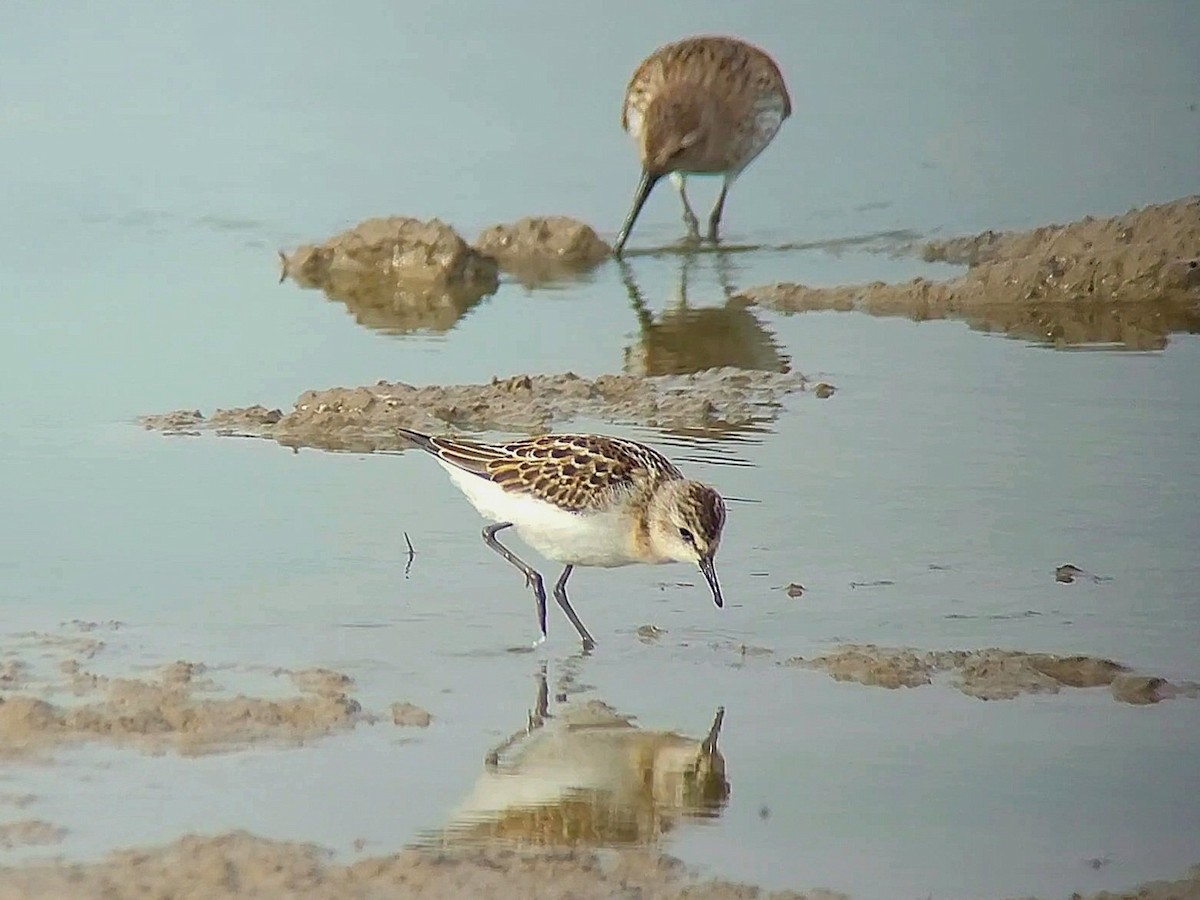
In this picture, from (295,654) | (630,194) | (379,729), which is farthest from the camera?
(630,194)

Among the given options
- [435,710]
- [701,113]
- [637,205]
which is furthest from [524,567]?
[701,113]

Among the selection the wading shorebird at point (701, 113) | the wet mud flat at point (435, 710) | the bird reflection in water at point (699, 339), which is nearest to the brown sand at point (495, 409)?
the wet mud flat at point (435, 710)

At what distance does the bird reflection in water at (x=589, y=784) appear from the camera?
5645 millimetres

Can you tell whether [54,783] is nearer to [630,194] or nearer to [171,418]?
[171,418]

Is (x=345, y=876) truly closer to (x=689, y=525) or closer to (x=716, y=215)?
(x=689, y=525)

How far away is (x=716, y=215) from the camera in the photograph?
14.0 meters

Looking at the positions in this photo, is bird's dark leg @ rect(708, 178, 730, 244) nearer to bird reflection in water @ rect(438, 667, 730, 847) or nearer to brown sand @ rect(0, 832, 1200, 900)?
bird reflection in water @ rect(438, 667, 730, 847)

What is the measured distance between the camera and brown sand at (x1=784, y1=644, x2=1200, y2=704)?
6734mm

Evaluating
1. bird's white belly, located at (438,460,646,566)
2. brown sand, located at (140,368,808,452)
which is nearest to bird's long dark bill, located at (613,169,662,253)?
brown sand, located at (140,368,808,452)

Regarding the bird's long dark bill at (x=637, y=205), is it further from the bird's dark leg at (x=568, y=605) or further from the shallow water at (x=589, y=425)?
the bird's dark leg at (x=568, y=605)

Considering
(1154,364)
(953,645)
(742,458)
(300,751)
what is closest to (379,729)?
(300,751)

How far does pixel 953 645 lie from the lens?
7.08m

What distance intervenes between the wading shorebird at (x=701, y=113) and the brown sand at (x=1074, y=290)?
1.63m

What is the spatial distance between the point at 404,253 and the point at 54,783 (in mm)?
6806
